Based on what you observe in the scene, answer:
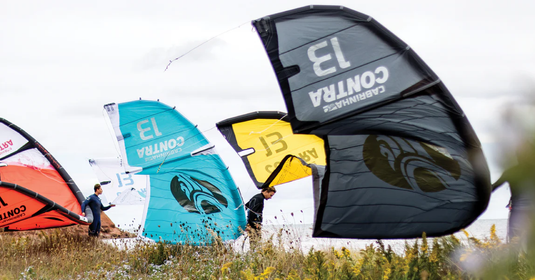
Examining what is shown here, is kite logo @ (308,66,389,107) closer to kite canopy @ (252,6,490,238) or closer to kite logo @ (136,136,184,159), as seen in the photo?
kite canopy @ (252,6,490,238)

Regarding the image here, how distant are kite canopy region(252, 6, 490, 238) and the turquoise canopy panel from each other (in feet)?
18.0

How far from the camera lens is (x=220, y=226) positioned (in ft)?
35.1

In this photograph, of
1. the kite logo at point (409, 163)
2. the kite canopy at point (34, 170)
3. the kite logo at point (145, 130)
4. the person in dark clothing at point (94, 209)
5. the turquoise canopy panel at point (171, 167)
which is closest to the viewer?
the kite logo at point (409, 163)

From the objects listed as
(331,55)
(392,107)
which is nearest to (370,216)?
(392,107)

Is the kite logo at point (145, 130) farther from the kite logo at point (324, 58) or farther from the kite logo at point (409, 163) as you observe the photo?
the kite logo at point (409, 163)

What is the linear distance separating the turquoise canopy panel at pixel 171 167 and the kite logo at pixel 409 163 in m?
5.67

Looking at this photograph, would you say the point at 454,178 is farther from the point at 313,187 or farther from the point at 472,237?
the point at 313,187

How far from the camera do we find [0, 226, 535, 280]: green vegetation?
4746 millimetres

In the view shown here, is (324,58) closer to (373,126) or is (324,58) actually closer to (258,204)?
(373,126)

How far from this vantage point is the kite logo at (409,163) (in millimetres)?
5586

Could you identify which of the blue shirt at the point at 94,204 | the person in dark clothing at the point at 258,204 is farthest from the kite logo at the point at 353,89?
the blue shirt at the point at 94,204

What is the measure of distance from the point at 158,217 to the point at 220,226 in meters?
1.35

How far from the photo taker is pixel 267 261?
21.1 feet

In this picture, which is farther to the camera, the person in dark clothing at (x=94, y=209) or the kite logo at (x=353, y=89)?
the person in dark clothing at (x=94, y=209)
